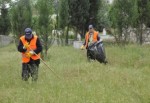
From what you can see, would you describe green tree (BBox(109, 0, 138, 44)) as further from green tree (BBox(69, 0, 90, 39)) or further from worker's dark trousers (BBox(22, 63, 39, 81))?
worker's dark trousers (BBox(22, 63, 39, 81))

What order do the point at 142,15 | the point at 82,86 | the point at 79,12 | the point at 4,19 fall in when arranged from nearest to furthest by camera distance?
the point at 82,86 → the point at 142,15 → the point at 79,12 → the point at 4,19

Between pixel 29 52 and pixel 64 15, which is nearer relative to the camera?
pixel 29 52

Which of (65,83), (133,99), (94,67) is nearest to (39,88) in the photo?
(65,83)

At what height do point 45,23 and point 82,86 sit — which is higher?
point 45,23

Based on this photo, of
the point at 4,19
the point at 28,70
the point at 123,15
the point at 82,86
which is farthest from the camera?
the point at 4,19

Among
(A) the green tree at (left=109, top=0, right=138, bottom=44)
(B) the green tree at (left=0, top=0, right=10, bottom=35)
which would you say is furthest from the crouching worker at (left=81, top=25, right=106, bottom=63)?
(B) the green tree at (left=0, top=0, right=10, bottom=35)

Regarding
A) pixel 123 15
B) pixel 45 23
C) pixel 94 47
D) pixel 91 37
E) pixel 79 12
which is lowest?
pixel 94 47

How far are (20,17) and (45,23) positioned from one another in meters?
4.91

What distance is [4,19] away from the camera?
42.5 m

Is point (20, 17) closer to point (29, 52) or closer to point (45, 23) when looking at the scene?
point (45, 23)

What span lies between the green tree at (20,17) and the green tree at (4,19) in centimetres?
1651

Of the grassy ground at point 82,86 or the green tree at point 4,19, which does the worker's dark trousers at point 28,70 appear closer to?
the grassy ground at point 82,86

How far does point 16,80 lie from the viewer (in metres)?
11.7

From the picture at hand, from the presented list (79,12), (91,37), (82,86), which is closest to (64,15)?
(79,12)
